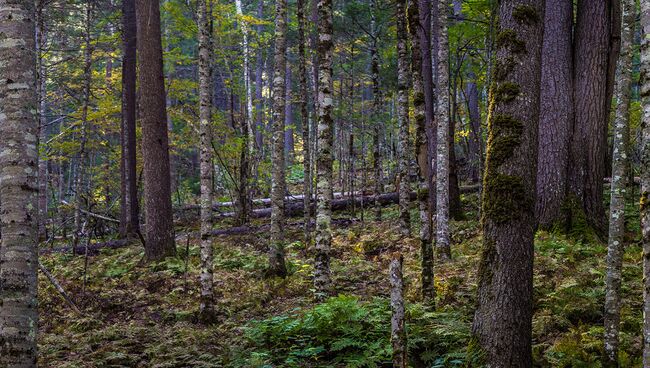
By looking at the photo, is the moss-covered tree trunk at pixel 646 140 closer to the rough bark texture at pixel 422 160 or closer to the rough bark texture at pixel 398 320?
the rough bark texture at pixel 398 320

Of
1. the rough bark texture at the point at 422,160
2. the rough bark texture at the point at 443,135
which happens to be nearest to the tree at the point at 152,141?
the rough bark texture at the point at 443,135

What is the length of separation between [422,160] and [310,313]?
2988mm

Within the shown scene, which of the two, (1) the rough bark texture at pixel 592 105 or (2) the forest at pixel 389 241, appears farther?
(1) the rough bark texture at pixel 592 105

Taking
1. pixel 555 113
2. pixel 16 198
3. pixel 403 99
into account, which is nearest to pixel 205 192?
pixel 16 198

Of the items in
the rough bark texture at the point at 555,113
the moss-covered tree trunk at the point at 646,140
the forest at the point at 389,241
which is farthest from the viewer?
the rough bark texture at the point at 555,113

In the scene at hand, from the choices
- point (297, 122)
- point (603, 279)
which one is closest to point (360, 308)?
point (603, 279)

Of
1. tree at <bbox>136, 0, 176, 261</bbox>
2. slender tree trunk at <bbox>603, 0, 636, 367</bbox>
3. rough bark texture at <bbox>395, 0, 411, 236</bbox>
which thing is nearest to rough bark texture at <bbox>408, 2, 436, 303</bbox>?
slender tree trunk at <bbox>603, 0, 636, 367</bbox>

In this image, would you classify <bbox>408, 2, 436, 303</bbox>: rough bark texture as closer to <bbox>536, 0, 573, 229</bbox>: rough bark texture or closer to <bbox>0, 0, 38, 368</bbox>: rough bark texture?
<bbox>536, 0, 573, 229</bbox>: rough bark texture

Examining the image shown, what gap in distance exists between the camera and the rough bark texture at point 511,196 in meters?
4.90

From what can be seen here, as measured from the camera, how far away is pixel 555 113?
11125mm

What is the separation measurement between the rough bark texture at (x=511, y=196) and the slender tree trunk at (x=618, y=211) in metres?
0.84

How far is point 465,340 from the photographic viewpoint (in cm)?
602

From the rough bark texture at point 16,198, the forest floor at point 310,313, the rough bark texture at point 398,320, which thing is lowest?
the forest floor at point 310,313

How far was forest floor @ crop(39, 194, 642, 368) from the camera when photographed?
6047 millimetres
